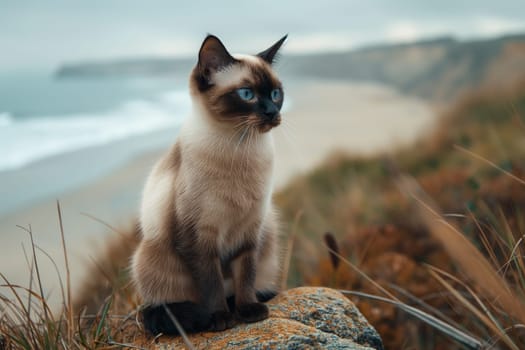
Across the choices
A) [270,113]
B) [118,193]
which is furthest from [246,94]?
[118,193]

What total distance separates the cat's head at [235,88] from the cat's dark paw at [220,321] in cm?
88

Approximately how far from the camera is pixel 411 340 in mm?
3883

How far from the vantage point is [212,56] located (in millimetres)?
2594

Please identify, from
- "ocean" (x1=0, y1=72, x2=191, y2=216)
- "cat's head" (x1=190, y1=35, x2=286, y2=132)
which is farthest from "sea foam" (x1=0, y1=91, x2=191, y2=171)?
"cat's head" (x1=190, y1=35, x2=286, y2=132)

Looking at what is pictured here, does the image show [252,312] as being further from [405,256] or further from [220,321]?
[405,256]

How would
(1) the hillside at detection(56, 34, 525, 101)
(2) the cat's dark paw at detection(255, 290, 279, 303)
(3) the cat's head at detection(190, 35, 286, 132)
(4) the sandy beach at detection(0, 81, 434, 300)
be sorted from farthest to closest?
(1) the hillside at detection(56, 34, 525, 101), (4) the sandy beach at detection(0, 81, 434, 300), (2) the cat's dark paw at detection(255, 290, 279, 303), (3) the cat's head at detection(190, 35, 286, 132)

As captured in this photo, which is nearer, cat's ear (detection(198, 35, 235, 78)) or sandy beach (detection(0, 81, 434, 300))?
cat's ear (detection(198, 35, 235, 78))

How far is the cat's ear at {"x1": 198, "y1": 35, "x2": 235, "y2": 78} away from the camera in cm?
253

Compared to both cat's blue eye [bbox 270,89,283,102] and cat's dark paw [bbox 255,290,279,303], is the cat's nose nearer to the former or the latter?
cat's blue eye [bbox 270,89,283,102]

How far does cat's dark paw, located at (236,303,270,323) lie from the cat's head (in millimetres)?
839

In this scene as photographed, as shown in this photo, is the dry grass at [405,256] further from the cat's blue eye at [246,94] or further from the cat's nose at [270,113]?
the cat's blue eye at [246,94]

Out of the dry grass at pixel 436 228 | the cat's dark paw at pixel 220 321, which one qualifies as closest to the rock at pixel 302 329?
the cat's dark paw at pixel 220 321

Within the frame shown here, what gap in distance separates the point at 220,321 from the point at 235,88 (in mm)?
1098

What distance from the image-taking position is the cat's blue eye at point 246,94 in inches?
100
